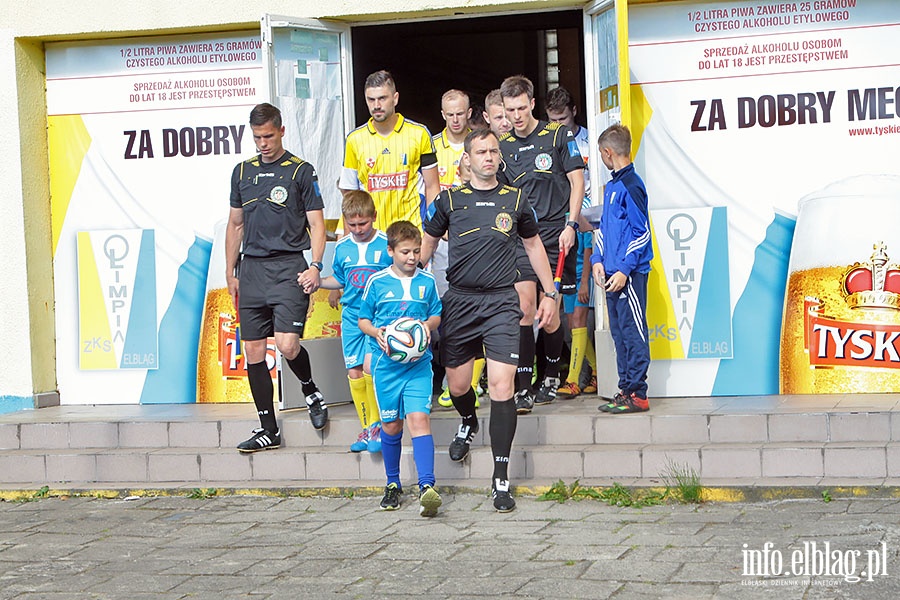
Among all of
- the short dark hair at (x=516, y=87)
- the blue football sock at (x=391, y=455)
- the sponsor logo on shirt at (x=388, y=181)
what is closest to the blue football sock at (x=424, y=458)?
the blue football sock at (x=391, y=455)

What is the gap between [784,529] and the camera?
625 cm

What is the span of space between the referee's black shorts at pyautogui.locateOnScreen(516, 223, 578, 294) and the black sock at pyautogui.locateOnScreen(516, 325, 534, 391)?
35 cm

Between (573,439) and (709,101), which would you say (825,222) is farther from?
(573,439)

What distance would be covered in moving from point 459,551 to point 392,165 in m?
3.41

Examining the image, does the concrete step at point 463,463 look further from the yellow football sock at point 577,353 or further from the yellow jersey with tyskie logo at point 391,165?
the yellow jersey with tyskie logo at point 391,165

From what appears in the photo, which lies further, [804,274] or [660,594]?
[804,274]

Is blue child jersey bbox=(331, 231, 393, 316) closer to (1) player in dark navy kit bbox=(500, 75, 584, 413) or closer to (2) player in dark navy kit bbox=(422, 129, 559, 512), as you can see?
(2) player in dark navy kit bbox=(422, 129, 559, 512)

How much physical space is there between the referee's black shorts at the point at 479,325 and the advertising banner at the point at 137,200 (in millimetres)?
3293

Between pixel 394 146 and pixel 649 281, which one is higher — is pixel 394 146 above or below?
above

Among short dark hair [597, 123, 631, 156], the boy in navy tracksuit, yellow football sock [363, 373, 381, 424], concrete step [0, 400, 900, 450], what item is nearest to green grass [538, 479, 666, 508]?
concrete step [0, 400, 900, 450]

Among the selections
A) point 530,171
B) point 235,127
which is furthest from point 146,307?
point 530,171

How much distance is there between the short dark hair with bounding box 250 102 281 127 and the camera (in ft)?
26.4

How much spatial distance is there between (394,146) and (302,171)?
31.8 inches

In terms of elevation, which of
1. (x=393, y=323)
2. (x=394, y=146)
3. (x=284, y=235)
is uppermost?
(x=394, y=146)
